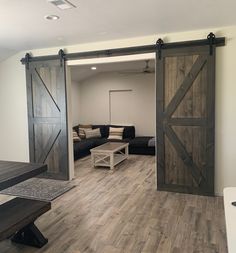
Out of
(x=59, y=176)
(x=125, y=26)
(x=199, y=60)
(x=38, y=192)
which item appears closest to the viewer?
(x=125, y=26)

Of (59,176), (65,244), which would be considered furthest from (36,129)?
(65,244)

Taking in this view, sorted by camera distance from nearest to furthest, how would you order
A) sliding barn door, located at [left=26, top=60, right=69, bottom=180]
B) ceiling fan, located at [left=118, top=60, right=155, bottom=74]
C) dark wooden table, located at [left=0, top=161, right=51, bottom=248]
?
1. dark wooden table, located at [left=0, top=161, right=51, bottom=248]
2. sliding barn door, located at [left=26, top=60, right=69, bottom=180]
3. ceiling fan, located at [left=118, top=60, right=155, bottom=74]

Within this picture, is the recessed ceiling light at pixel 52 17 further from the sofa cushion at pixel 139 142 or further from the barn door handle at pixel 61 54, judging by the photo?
the sofa cushion at pixel 139 142

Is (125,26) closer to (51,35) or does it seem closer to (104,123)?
(51,35)

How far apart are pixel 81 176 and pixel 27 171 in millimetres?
2532

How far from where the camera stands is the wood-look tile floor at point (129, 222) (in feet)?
8.88

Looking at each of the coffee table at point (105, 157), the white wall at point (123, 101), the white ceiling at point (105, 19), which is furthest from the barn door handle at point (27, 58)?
the white wall at point (123, 101)

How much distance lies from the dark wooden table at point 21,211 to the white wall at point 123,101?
541cm

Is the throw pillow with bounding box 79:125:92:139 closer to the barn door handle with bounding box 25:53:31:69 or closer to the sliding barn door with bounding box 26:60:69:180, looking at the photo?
the sliding barn door with bounding box 26:60:69:180

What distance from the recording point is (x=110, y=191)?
4395mm

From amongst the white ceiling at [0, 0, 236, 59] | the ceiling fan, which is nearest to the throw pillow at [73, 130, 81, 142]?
the ceiling fan

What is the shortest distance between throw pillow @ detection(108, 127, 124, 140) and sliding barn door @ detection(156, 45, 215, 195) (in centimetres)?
362

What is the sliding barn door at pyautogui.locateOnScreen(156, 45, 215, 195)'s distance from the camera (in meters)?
3.93

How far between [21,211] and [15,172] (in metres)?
0.42
